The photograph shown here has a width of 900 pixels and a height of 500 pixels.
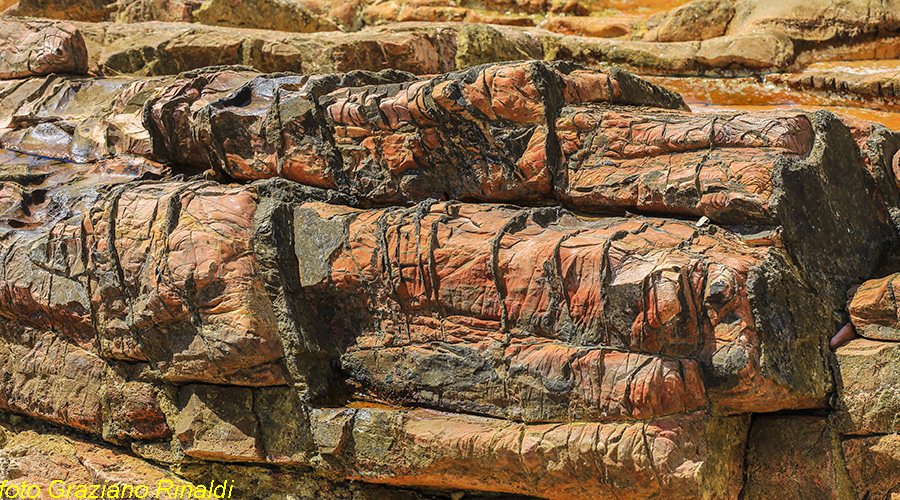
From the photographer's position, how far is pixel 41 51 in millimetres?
5824

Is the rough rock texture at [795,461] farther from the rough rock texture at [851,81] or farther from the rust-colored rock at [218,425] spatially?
the rough rock texture at [851,81]

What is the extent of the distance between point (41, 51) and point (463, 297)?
13.8ft

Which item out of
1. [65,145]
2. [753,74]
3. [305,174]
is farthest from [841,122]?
[65,145]

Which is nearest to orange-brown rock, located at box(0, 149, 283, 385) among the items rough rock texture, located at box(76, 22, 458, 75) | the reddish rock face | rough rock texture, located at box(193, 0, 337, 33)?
the reddish rock face

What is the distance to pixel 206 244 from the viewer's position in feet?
11.8

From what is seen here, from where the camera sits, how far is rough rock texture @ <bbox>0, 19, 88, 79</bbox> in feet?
19.1

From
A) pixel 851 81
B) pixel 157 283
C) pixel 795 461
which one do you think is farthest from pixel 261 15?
pixel 795 461

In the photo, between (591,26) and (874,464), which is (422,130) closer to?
(874,464)

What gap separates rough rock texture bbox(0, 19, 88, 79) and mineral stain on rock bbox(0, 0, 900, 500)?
1483 millimetres

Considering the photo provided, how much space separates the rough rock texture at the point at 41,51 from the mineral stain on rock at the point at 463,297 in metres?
1.48

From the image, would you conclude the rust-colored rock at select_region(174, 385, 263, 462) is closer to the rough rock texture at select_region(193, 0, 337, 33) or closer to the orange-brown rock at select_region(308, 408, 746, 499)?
the orange-brown rock at select_region(308, 408, 746, 499)

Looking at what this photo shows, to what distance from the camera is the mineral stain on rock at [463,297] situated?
9.96 ft

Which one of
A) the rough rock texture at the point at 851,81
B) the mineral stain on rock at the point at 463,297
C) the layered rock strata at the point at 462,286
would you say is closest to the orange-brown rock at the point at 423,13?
the rough rock texture at the point at 851,81

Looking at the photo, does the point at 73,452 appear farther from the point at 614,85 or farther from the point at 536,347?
the point at 614,85
